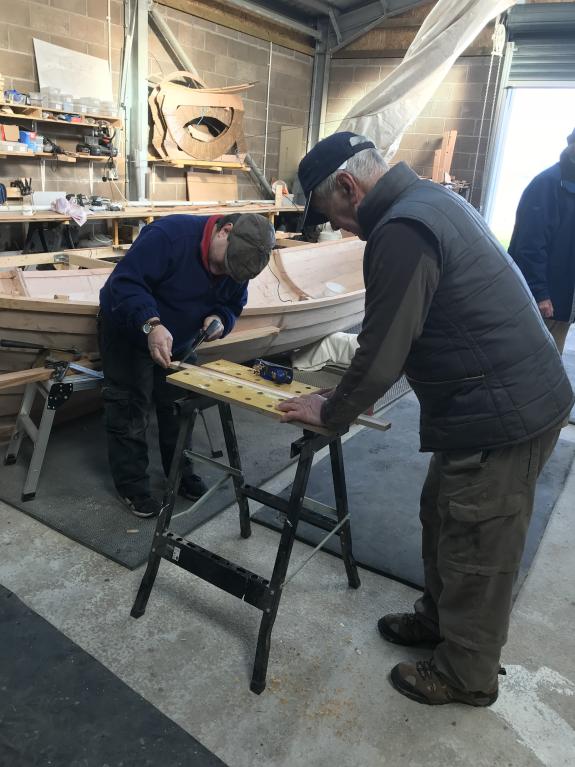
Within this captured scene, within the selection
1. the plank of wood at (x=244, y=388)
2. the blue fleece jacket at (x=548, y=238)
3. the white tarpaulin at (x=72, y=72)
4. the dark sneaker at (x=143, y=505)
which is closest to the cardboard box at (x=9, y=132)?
the white tarpaulin at (x=72, y=72)

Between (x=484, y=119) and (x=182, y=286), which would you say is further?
(x=484, y=119)

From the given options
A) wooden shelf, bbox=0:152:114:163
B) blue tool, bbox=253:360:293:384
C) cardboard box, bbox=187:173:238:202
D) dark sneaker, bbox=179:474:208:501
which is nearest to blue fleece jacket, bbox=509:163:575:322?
blue tool, bbox=253:360:293:384

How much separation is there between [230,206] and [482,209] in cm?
434

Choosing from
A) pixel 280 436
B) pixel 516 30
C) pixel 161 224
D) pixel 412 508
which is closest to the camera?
pixel 161 224

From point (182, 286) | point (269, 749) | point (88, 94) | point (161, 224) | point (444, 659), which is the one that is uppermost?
point (88, 94)

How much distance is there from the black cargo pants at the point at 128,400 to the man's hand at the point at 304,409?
110 centimetres

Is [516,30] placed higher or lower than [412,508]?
higher

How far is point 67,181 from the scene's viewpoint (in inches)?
261

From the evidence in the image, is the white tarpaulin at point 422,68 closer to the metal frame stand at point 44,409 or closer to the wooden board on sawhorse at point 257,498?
the metal frame stand at point 44,409

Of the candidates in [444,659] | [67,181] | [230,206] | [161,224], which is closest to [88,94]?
[67,181]

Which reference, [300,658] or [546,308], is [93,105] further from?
[300,658]

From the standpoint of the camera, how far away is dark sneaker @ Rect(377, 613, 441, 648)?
2.12m

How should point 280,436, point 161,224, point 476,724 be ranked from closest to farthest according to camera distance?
point 476,724, point 161,224, point 280,436

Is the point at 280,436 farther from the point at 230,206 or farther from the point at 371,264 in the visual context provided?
the point at 230,206
